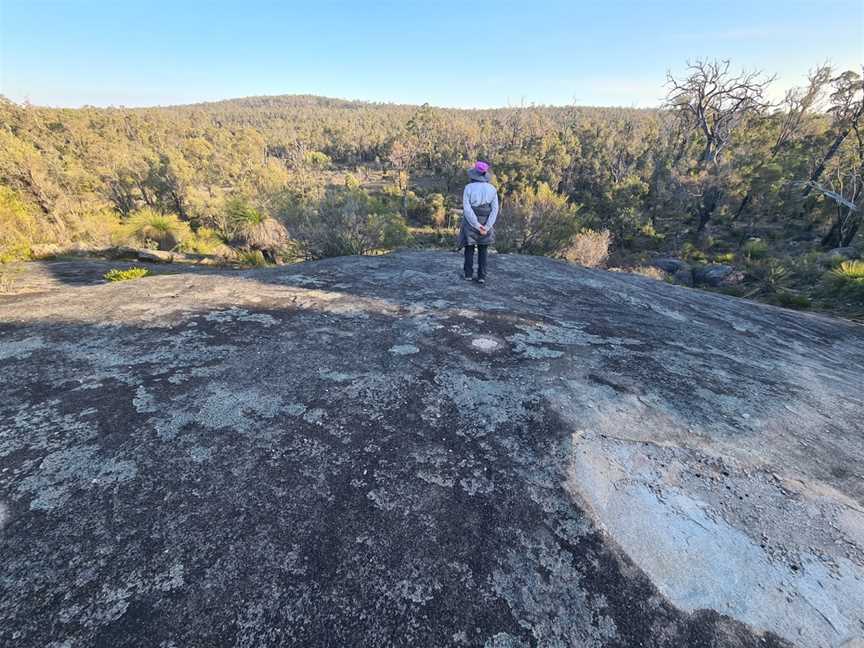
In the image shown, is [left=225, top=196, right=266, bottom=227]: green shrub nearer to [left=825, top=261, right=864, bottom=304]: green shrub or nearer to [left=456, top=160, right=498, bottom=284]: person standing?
[left=456, top=160, right=498, bottom=284]: person standing

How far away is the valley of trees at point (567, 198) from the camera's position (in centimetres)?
1380

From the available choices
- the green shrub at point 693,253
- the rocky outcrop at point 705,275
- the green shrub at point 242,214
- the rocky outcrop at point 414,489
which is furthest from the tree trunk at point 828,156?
the green shrub at point 242,214

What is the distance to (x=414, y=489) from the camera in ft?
6.63

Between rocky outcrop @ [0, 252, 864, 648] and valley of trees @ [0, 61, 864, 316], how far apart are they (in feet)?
22.9

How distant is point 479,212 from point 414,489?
4.00 metres

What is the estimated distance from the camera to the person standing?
498 centimetres

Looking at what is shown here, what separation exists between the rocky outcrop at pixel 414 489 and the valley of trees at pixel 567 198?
6975mm

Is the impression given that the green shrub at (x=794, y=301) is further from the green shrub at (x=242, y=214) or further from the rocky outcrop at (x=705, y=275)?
the green shrub at (x=242, y=214)

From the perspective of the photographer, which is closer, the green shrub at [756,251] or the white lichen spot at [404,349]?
the white lichen spot at [404,349]

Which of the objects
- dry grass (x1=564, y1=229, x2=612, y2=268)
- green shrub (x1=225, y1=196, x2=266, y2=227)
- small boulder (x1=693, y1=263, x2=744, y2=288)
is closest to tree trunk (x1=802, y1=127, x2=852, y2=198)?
small boulder (x1=693, y1=263, x2=744, y2=288)

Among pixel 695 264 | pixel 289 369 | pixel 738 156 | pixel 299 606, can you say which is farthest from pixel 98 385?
pixel 738 156

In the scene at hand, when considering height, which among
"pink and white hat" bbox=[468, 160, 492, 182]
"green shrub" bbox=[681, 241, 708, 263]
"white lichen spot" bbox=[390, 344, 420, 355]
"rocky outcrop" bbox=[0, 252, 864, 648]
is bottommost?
"green shrub" bbox=[681, 241, 708, 263]

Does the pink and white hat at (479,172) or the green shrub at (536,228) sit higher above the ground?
the pink and white hat at (479,172)

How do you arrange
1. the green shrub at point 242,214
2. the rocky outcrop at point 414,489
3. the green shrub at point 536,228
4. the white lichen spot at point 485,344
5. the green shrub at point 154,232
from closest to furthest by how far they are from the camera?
1. the rocky outcrop at point 414,489
2. the white lichen spot at point 485,344
3. the green shrub at point 154,232
4. the green shrub at point 242,214
5. the green shrub at point 536,228
